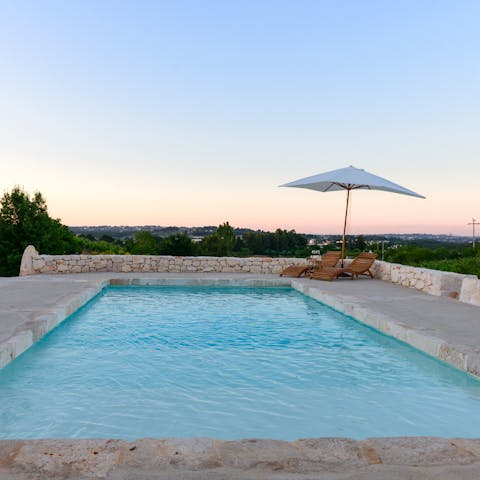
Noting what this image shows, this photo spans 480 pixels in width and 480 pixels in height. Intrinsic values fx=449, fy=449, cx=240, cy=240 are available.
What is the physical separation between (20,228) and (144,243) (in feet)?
74.2

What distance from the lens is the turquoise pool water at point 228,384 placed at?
3.58m

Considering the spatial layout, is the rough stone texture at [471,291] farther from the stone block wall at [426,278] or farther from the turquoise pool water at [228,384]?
the turquoise pool water at [228,384]

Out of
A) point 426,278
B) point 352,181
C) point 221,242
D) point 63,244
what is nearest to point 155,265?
point 352,181

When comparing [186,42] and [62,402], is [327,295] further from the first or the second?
[186,42]

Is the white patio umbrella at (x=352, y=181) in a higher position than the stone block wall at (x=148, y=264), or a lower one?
higher

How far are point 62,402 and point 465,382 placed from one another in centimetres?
390

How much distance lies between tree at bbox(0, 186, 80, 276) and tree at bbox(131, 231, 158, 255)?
→ 19457mm

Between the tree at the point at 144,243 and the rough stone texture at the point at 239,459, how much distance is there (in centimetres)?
4690

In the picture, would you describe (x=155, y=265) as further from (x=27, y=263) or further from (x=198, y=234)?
(x=198, y=234)

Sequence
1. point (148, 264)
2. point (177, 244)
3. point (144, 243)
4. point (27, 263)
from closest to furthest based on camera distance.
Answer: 1. point (27, 263)
2. point (148, 264)
3. point (177, 244)
4. point (144, 243)

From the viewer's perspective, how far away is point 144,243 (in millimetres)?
51875

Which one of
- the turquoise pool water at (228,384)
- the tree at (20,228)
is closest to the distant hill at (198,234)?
the tree at (20,228)

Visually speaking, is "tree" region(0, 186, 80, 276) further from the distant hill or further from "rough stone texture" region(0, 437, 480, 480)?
"rough stone texture" region(0, 437, 480, 480)

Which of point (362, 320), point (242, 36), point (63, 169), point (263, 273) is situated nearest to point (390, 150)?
point (242, 36)
